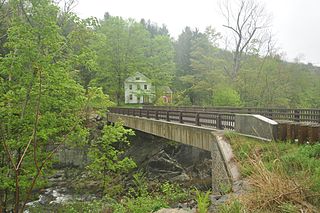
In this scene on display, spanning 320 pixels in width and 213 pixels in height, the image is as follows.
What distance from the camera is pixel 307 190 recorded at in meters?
4.31

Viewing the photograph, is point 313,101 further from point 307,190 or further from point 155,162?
point 307,190

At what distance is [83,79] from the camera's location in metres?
37.4

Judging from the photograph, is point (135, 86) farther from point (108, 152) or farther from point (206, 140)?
point (206, 140)

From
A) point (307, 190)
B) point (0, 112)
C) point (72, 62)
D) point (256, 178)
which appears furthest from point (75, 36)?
point (307, 190)

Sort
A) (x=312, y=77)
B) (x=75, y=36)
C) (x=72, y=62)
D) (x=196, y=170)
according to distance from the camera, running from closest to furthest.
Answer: (x=72, y=62) → (x=75, y=36) → (x=196, y=170) → (x=312, y=77)

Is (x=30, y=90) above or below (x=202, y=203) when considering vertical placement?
above

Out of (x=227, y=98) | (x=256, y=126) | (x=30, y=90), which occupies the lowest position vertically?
(x=256, y=126)

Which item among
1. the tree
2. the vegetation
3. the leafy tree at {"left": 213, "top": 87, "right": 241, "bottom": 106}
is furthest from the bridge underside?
the leafy tree at {"left": 213, "top": 87, "right": 241, "bottom": 106}

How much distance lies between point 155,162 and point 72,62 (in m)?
11.5

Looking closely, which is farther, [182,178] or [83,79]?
[83,79]

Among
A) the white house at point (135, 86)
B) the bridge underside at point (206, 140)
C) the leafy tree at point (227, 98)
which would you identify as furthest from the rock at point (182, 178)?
the white house at point (135, 86)

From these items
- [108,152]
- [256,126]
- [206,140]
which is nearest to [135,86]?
[108,152]

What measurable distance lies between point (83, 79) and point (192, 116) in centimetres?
2767

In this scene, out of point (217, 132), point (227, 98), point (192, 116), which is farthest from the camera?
point (227, 98)
